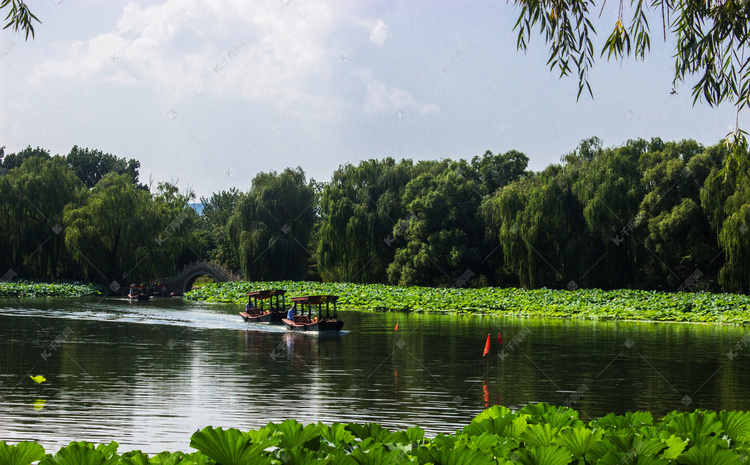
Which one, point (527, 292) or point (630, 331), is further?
point (527, 292)

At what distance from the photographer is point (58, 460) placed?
3133 millimetres

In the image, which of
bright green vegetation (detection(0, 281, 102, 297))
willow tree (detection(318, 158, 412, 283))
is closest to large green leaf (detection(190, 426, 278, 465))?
willow tree (detection(318, 158, 412, 283))

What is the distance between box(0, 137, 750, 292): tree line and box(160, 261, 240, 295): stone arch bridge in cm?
168

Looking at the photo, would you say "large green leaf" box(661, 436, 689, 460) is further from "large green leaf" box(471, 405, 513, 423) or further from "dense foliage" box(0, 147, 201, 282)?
"dense foliage" box(0, 147, 201, 282)

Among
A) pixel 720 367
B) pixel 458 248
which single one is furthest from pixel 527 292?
pixel 720 367

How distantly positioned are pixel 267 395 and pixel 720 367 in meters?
9.74

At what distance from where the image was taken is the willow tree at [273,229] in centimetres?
4947

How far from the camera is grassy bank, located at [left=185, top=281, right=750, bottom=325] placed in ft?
94.5

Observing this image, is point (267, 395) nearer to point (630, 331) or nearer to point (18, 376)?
point (18, 376)

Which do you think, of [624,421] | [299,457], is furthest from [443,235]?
[299,457]

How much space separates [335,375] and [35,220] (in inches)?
1622

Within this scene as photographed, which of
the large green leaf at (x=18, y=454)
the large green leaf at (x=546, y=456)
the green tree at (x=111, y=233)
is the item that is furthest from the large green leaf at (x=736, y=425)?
the green tree at (x=111, y=233)

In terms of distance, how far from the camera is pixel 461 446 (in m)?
3.36

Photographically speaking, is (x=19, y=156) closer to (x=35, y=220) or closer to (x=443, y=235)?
(x=35, y=220)
